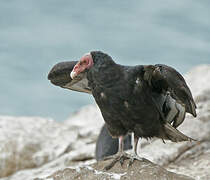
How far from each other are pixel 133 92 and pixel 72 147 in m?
8.18

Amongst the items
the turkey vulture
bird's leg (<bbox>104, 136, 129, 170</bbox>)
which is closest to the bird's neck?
the turkey vulture

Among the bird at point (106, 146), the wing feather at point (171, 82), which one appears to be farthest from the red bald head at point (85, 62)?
the bird at point (106, 146)

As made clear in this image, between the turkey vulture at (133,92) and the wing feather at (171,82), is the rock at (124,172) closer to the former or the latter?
the turkey vulture at (133,92)

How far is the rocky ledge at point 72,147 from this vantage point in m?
10.7

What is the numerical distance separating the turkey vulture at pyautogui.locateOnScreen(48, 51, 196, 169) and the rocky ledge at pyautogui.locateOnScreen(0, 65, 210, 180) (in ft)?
10.3

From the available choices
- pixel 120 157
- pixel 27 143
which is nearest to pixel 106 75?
pixel 120 157

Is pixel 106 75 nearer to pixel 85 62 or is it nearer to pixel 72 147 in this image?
pixel 85 62

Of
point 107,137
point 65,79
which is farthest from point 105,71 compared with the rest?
point 107,137

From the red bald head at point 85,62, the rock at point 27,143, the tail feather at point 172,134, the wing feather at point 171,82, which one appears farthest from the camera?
the rock at point 27,143

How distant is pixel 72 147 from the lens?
44.5 feet

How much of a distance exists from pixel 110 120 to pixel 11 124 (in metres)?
9.00

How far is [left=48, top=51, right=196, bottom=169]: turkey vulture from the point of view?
5.67 meters

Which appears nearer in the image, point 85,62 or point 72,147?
point 85,62

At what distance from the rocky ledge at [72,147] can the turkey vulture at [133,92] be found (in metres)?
3.15
